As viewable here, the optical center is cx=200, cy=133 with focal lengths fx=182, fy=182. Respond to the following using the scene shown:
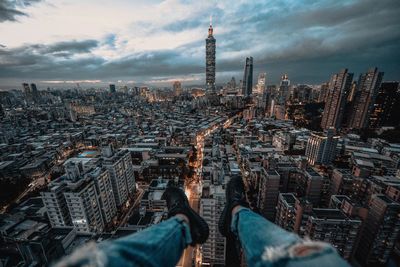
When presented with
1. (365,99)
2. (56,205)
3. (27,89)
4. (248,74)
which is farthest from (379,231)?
(27,89)

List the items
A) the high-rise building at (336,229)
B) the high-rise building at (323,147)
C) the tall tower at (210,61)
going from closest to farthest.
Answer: the high-rise building at (336,229) < the high-rise building at (323,147) < the tall tower at (210,61)

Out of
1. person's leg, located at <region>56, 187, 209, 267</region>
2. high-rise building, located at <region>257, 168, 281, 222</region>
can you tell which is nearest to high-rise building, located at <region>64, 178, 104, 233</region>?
person's leg, located at <region>56, 187, 209, 267</region>

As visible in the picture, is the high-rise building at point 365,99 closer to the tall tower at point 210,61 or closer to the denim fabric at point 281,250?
the denim fabric at point 281,250

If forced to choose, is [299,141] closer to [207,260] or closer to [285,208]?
[285,208]

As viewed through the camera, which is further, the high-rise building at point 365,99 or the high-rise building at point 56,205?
the high-rise building at point 365,99

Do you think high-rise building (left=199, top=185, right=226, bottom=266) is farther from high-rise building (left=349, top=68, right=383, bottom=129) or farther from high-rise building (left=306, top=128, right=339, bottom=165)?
high-rise building (left=349, top=68, right=383, bottom=129)

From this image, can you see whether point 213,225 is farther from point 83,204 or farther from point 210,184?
point 83,204

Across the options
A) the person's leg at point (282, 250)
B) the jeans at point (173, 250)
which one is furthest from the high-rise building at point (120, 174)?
the person's leg at point (282, 250)
